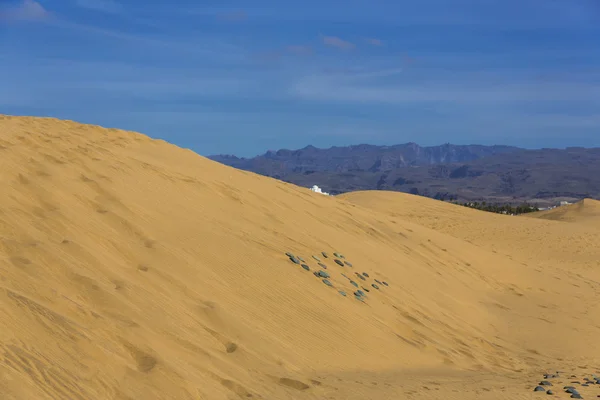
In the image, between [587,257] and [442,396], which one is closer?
[442,396]

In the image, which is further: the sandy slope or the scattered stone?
the scattered stone

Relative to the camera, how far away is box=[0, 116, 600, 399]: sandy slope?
22.6ft

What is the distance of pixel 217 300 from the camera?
30.3ft

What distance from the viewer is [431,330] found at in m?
11.4

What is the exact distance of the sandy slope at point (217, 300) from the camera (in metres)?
6.90

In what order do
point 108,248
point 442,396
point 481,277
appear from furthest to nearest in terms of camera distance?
point 481,277, point 108,248, point 442,396

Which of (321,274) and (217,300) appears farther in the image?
(321,274)

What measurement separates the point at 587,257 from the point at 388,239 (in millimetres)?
11671

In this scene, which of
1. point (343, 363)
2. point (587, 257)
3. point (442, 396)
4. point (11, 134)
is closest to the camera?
point (442, 396)

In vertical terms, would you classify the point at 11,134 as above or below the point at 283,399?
above

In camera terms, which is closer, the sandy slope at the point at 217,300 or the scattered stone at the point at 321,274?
the sandy slope at the point at 217,300

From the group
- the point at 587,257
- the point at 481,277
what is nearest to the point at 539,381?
the point at 481,277

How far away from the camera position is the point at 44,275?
7.96 m

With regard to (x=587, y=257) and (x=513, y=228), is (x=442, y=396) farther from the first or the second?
(x=513, y=228)
